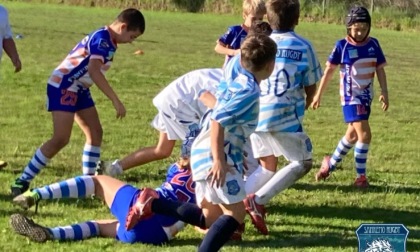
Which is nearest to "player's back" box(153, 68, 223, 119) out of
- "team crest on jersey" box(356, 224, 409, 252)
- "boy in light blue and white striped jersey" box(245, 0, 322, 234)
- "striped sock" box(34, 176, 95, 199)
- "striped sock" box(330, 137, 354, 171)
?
"boy in light blue and white striped jersey" box(245, 0, 322, 234)

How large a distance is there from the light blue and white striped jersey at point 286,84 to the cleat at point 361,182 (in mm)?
1924

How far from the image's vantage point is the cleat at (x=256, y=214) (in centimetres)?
607

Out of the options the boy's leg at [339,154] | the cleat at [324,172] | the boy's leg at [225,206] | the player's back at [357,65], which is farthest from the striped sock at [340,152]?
the boy's leg at [225,206]

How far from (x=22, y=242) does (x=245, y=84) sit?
71.6 inches

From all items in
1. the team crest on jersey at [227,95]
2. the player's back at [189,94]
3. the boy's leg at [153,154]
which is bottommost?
the boy's leg at [153,154]

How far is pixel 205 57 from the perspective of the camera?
2150cm

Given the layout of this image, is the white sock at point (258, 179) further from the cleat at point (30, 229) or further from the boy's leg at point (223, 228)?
the cleat at point (30, 229)

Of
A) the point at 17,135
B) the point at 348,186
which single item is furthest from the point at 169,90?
the point at 17,135

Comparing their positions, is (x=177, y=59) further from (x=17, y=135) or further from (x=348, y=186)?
(x=348, y=186)

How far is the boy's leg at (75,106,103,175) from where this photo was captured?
7227 millimetres

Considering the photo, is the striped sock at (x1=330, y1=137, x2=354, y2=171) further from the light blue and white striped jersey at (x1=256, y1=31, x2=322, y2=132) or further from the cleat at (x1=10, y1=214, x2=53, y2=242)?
the cleat at (x1=10, y1=214, x2=53, y2=242)

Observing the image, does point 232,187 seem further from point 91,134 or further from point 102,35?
point 91,134

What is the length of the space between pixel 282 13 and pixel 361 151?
234cm

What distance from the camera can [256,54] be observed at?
5074 mm
